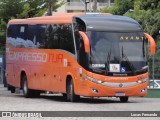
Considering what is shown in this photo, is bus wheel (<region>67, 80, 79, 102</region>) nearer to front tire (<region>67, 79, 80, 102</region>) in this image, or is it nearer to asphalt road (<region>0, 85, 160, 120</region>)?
front tire (<region>67, 79, 80, 102</region>)

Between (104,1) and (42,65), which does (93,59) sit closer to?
(42,65)

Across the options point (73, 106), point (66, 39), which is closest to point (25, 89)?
point (66, 39)

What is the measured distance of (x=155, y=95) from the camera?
115ft

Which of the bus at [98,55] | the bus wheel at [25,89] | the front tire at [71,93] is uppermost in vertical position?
the bus at [98,55]

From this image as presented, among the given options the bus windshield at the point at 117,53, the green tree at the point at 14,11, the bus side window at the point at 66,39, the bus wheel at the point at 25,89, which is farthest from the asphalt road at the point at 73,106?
the green tree at the point at 14,11

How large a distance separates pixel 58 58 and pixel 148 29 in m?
20.8

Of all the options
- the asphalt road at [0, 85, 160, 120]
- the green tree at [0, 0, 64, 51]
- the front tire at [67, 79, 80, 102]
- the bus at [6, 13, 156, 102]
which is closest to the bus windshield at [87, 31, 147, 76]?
the bus at [6, 13, 156, 102]

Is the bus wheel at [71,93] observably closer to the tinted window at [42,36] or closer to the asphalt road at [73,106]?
the asphalt road at [73,106]

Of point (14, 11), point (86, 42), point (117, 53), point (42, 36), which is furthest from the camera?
point (14, 11)

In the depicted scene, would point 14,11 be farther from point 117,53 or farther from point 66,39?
point 117,53

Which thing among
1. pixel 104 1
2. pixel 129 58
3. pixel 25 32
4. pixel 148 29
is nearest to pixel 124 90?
pixel 129 58

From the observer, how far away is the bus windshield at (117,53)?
84.0 feet

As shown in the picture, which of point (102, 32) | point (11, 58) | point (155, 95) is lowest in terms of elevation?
point (155, 95)

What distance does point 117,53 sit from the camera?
84.8 ft
